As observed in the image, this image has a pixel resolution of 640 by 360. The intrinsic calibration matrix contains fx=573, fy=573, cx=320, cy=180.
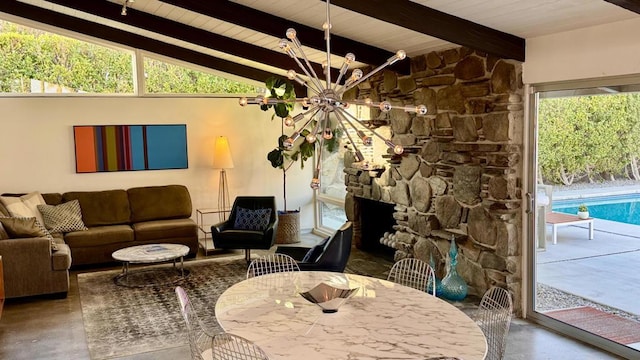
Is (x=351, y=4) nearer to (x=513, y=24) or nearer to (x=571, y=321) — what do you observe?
(x=513, y=24)

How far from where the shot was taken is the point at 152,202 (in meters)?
7.43

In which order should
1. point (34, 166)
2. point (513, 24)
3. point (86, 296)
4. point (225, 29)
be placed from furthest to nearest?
point (34, 166) → point (225, 29) → point (86, 296) → point (513, 24)

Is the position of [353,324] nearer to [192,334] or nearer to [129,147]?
[192,334]

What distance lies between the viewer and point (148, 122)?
7.64 metres

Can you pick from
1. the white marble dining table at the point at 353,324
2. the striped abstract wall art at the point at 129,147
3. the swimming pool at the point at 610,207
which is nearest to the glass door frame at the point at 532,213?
the swimming pool at the point at 610,207

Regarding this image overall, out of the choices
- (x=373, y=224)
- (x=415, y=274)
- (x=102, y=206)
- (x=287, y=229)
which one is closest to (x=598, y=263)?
(x=415, y=274)

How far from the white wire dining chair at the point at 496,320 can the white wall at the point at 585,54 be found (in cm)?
185

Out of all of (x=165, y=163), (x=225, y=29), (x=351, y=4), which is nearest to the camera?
(x=351, y=4)

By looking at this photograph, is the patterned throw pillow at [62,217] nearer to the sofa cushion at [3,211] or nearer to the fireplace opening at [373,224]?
the sofa cushion at [3,211]

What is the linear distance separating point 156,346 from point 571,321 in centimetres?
316

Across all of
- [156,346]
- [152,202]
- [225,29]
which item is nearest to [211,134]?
[152,202]

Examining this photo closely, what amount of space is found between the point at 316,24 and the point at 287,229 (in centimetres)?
342

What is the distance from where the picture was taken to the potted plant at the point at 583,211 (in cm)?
441

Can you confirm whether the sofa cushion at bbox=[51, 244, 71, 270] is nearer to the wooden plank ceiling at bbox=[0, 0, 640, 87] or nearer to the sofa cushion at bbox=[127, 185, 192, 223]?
the sofa cushion at bbox=[127, 185, 192, 223]
